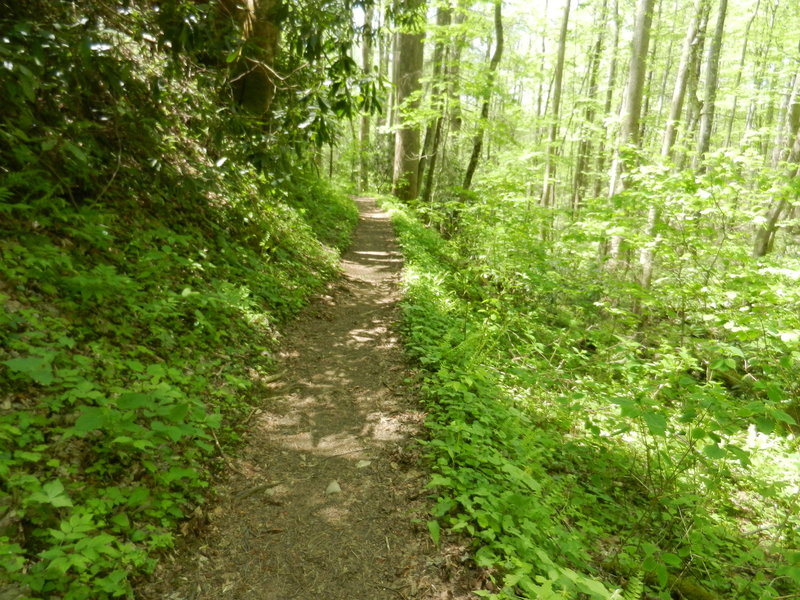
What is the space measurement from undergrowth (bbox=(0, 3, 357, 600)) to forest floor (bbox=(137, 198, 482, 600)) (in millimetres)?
249

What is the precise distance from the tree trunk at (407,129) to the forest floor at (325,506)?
439 inches

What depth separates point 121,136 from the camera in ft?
14.8

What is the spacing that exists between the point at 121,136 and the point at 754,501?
798 cm

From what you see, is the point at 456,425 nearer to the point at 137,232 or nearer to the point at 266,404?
the point at 266,404

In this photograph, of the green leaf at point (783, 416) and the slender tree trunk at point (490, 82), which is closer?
the green leaf at point (783, 416)

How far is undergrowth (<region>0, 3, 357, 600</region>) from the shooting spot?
2.18m

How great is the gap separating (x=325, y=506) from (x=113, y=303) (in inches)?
98.5

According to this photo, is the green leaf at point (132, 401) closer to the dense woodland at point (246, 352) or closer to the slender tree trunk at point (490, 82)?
the dense woodland at point (246, 352)

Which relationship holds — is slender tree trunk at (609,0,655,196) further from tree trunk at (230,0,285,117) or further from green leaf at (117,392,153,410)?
green leaf at (117,392,153,410)

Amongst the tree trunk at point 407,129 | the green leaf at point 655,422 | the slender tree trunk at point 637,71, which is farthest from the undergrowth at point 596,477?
the tree trunk at point 407,129

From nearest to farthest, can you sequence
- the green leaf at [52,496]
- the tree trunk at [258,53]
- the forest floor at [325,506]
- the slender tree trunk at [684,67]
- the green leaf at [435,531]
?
the green leaf at [52,496] → the forest floor at [325,506] → the green leaf at [435,531] → the tree trunk at [258,53] → the slender tree trunk at [684,67]

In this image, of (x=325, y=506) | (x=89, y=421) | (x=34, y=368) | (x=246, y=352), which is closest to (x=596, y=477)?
(x=325, y=506)

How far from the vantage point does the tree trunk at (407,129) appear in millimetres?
14430

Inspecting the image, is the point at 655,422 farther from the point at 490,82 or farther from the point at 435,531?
→ the point at 490,82
